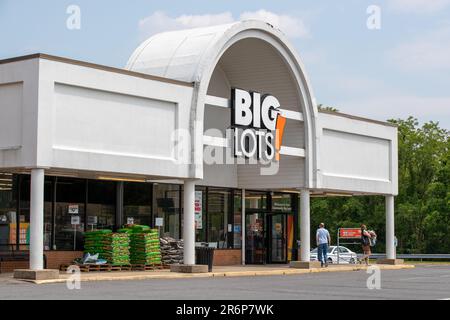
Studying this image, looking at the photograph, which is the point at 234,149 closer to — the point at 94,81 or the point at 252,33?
the point at 252,33

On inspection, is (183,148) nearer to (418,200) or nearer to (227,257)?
(227,257)

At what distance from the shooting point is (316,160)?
33.7 metres

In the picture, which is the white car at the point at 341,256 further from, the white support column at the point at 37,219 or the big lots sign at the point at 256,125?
the white support column at the point at 37,219

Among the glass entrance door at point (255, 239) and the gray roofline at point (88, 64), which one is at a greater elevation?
the gray roofline at point (88, 64)

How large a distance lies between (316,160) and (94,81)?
11.1 metres

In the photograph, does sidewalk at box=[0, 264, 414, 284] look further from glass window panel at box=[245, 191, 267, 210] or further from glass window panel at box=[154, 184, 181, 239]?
glass window panel at box=[245, 191, 267, 210]

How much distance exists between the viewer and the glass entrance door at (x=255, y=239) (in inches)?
1428

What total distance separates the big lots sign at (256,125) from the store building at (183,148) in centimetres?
6

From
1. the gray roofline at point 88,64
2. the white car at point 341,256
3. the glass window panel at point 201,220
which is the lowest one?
the white car at point 341,256

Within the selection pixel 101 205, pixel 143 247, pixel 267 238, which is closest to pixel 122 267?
pixel 143 247

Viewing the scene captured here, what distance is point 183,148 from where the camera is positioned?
91.9 feet

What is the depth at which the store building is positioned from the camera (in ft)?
80.2

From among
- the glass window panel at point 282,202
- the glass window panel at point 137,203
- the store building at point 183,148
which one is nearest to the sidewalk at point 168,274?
the store building at point 183,148
